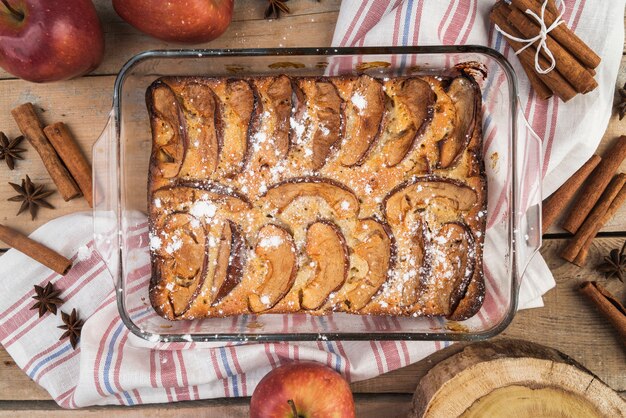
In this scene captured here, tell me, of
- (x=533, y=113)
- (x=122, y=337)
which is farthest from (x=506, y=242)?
(x=122, y=337)

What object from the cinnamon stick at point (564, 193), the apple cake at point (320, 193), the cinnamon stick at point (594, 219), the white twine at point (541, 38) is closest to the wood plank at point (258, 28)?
the apple cake at point (320, 193)

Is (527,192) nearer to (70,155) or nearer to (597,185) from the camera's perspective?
(597,185)

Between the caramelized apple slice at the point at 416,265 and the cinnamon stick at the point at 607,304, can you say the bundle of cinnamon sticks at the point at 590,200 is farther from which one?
the caramelized apple slice at the point at 416,265

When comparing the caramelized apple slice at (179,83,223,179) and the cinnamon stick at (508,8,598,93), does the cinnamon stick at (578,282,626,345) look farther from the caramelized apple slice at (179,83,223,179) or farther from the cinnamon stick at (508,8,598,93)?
the caramelized apple slice at (179,83,223,179)

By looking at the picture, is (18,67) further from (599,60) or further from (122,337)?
(599,60)

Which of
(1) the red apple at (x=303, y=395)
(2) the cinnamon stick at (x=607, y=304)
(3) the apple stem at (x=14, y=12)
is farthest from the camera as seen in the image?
(2) the cinnamon stick at (x=607, y=304)

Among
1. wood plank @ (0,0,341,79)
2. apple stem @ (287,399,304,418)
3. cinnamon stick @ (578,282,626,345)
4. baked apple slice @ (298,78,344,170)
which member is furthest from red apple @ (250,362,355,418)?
wood plank @ (0,0,341,79)
